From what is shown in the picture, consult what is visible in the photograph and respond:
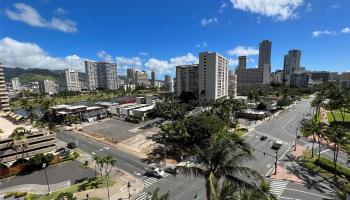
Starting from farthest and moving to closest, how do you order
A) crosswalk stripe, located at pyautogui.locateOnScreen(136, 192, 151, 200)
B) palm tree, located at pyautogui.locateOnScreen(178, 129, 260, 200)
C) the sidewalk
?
the sidewalk
crosswalk stripe, located at pyautogui.locateOnScreen(136, 192, 151, 200)
palm tree, located at pyautogui.locateOnScreen(178, 129, 260, 200)

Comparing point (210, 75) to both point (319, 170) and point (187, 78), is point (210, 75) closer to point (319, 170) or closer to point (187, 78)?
point (187, 78)

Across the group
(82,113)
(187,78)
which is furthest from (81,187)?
(187,78)

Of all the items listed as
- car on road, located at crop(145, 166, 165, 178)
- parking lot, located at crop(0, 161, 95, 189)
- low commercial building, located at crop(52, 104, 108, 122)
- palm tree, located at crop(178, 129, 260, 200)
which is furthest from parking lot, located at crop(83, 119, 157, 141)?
palm tree, located at crop(178, 129, 260, 200)

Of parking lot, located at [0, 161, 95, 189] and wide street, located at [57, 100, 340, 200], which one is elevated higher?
wide street, located at [57, 100, 340, 200]

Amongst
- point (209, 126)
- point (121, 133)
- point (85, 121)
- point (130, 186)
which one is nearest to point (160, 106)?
point (121, 133)

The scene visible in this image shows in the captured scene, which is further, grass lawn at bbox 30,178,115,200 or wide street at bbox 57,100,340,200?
grass lawn at bbox 30,178,115,200

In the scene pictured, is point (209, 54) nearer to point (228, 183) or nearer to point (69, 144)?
point (69, 144)

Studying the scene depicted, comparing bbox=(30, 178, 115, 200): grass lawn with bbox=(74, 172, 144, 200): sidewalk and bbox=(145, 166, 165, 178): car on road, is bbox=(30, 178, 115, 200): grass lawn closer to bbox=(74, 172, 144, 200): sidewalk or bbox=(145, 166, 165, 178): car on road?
bbox=(74, 172, 144, 200): sidewalk
